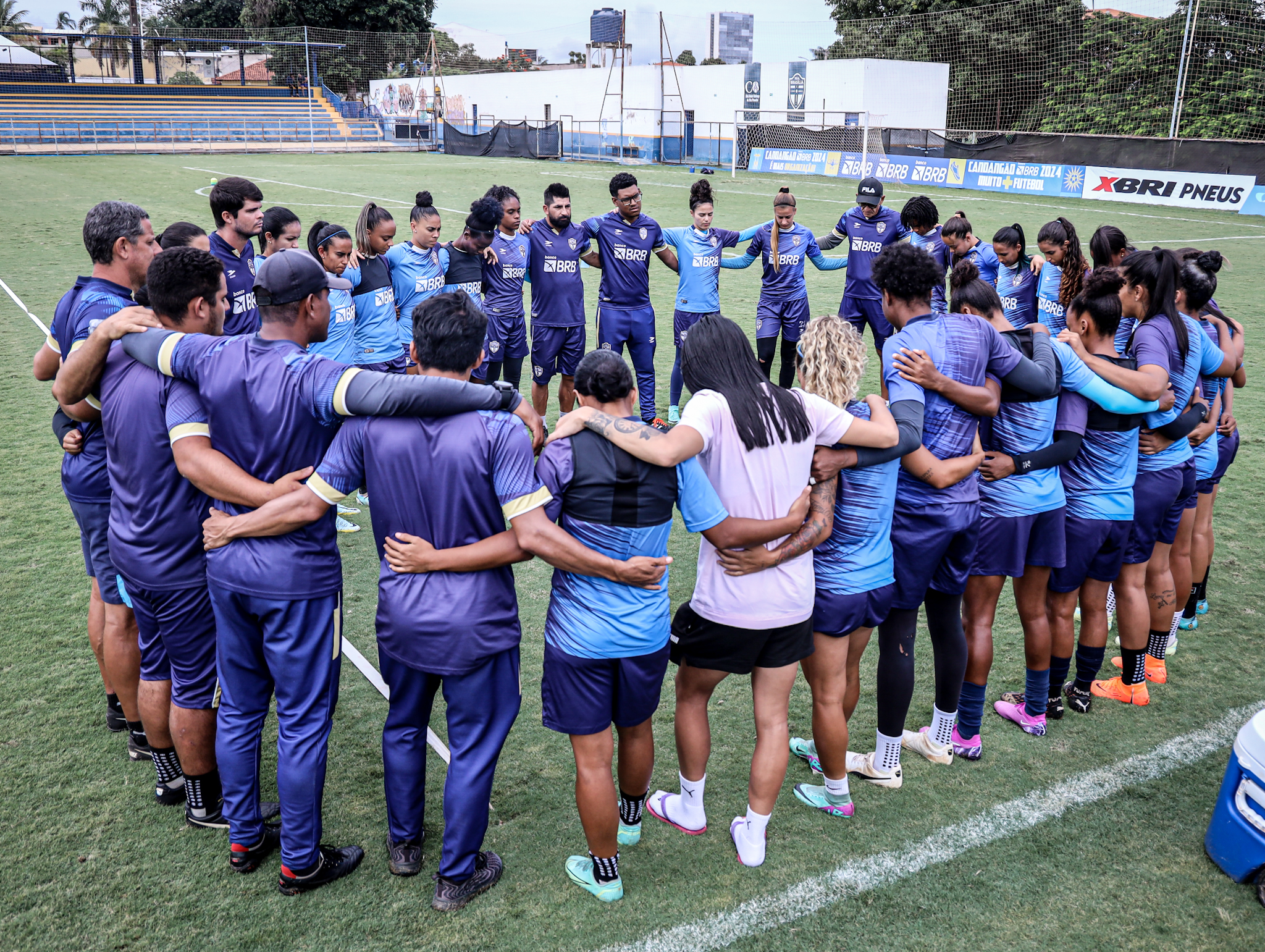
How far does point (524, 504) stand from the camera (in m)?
3.17

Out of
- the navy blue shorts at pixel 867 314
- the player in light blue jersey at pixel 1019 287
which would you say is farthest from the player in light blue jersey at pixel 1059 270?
the navy blue shorts at pixel 867 314

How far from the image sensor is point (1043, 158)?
100 ft

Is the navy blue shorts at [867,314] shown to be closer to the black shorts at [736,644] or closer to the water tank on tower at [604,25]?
the black shorts at [736,644]

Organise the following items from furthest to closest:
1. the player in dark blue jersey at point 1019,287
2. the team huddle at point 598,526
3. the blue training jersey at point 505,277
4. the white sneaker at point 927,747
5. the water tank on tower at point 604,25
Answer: the water tank on tower at point 604,25
the blue training jersey at point 505,277
the player in dark blue jersey at point 1019,287
the white sneaker at point 927,747
the team huddle at point 598,526

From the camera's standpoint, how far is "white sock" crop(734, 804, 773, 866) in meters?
3.78

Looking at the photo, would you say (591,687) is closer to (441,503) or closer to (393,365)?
(441,503)

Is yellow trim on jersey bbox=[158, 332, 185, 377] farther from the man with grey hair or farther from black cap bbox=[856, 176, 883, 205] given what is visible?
black cap bbox=[856, 176, 883, 205]

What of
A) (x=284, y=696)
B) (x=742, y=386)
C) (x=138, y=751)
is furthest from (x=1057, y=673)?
(x=138, y=751)

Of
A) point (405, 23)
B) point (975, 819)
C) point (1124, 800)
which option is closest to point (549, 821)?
point (975, 819)

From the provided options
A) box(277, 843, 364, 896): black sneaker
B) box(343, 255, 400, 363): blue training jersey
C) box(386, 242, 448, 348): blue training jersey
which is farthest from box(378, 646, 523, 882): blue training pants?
box(386, 242, 448, 348): blue training jersey

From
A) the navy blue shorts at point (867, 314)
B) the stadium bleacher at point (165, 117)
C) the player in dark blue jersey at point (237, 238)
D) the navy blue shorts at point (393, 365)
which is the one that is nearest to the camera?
the player in dark blue jersey at point (237, 238)

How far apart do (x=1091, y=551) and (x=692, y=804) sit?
235 cm

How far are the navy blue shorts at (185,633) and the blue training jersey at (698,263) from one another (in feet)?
22.1

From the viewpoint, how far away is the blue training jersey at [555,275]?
360 inches
